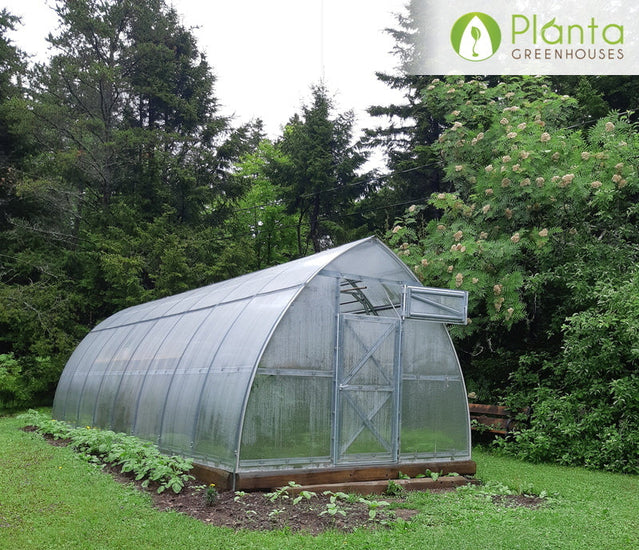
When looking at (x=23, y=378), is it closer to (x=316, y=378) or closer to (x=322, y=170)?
(x=322, y=170)

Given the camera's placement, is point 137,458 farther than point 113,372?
No

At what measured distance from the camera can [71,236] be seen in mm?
22625

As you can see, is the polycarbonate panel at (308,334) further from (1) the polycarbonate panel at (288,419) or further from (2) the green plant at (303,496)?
(2) the green plant at (303,496)

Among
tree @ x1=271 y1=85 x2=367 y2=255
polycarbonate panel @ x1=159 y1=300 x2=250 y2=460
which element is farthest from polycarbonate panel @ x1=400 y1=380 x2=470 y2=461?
tree @ x1=271 y1=85 x2=367 y2=255

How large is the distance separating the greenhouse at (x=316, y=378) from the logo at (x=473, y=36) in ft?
20.6

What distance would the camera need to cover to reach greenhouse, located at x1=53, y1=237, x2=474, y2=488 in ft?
24.5

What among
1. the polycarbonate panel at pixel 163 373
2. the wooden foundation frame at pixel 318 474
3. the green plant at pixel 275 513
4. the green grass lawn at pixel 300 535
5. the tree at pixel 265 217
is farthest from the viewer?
the tree at pixel 265 217

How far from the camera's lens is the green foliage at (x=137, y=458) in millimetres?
7191

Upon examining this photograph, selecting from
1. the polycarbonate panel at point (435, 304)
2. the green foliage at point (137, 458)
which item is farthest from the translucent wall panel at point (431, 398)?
the green foliage at point (137, 458)

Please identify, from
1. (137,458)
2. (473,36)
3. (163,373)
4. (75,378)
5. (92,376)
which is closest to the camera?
(137,458)

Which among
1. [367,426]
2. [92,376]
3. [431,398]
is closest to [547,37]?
[431,398]

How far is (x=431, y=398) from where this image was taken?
905 cm

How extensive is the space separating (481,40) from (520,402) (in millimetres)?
7449

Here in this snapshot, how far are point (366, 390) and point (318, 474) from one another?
134cm
